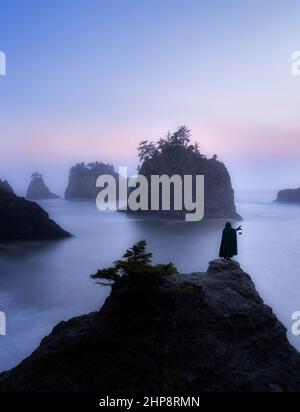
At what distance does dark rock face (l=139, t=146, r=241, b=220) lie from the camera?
9338 centimetres

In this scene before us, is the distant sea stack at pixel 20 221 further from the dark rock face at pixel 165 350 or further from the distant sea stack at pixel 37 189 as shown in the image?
the distant sea stack at pixel 37 189

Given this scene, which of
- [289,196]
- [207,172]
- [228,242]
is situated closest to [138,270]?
[228,242]

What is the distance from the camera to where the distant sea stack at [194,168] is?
93562 mm

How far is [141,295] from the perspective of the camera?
1234 cm

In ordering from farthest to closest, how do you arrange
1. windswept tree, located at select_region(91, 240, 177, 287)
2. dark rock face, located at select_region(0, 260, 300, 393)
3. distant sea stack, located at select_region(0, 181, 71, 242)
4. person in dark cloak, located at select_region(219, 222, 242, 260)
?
distant sea stack, located at select_region(0, 181, 71, 242) < person in dark cloak, located at select_region(219, 222, 242, 260) < windswept tree, located at select_region(91, 240, 177, 287) < dark rock face, located at select_region(0, 260, 300, 393)

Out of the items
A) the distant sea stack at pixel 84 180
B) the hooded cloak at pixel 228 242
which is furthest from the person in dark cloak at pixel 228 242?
the distant sea stack at pixel 84 180

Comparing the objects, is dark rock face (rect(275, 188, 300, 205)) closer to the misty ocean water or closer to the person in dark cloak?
the misty ocean water

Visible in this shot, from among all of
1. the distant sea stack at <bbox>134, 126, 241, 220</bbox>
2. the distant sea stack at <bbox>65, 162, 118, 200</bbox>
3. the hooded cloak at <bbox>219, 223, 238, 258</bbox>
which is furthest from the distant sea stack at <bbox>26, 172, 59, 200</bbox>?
the hooded cloak at <bbox>219, 223, 238, 258</bbox>

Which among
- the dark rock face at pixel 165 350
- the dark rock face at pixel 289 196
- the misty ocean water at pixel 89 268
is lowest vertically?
the misty ocean water at pixel 89 268

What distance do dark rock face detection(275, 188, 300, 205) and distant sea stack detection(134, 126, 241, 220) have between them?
280 ft

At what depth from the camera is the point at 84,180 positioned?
582 ft

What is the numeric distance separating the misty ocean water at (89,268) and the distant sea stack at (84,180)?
344 ft

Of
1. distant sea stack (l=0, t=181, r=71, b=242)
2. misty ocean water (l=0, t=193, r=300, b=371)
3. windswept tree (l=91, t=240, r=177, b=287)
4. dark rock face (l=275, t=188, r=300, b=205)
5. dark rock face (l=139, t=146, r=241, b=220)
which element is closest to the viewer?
windswept tree (l=91, t=240, r=177, b=287)
